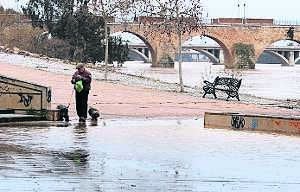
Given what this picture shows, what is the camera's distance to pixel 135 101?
77.3ft

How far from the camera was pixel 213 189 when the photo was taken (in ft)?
26.6

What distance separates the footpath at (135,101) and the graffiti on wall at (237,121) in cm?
311

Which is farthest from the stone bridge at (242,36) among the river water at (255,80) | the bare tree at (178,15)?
the bare tree at (178,15)

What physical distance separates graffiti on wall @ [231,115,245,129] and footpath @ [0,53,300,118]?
3115mm

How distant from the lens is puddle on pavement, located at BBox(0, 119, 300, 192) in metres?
8.33

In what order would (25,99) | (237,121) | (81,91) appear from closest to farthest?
1. (237,121)
2. (25,99)
3. (81,91)

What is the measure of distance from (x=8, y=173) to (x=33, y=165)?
2.40 feet

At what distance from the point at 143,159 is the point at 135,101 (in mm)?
13247

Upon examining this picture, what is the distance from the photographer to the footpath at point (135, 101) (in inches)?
788

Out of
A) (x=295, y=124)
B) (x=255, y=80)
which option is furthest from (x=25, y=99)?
(x=255, y=80)

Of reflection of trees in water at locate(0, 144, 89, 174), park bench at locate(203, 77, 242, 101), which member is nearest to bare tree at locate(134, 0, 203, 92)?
park bench at locate(203, 77, 242, 101)

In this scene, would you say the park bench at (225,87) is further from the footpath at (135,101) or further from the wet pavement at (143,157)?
the wet pavement at (143,157)

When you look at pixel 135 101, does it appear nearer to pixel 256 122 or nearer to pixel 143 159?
pixel 256 122

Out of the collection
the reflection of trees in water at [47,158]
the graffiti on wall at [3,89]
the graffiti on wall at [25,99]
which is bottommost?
the reflection of trees in water at [47,158]
